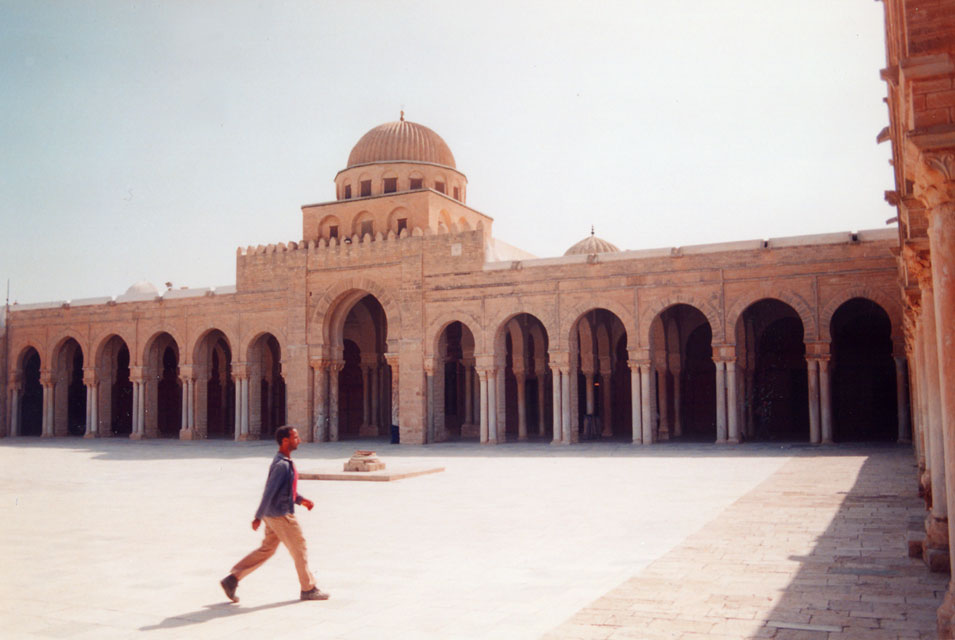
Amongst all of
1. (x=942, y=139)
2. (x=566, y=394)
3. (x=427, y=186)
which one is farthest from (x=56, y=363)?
(x=942, y=139)

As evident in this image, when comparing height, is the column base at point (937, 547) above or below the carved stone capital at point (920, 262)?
below

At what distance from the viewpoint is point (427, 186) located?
94.4ft

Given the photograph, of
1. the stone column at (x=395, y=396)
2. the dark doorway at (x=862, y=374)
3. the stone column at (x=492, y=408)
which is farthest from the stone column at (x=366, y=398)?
the dark doorway at (x=862, y=374)

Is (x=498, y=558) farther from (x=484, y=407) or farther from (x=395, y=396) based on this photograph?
(x=395, y=396)

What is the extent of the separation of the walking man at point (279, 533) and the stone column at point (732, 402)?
1657 centimetres

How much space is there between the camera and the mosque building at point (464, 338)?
20.9 meters

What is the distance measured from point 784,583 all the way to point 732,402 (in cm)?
1565

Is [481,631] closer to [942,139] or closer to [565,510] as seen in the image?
[942,139]

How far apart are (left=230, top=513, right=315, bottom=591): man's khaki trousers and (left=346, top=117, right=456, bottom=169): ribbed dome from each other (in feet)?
78.5

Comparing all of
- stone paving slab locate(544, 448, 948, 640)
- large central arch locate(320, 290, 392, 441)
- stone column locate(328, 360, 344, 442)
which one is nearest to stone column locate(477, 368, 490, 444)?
stone column locate(328, 360, 344, 442)

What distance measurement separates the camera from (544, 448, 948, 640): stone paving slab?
4.90 metres

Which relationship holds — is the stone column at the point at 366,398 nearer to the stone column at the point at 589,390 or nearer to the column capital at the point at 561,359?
the stone column at the point at 589,390

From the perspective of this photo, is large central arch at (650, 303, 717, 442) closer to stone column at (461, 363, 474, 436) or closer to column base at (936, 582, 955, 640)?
stone column at (461, 363, 474, 436)

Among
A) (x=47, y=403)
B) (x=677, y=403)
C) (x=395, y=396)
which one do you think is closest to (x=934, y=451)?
(x=677, y=403)
